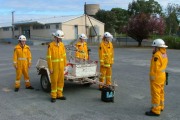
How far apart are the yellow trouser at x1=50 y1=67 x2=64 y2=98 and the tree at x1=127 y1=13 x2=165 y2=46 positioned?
2882cm

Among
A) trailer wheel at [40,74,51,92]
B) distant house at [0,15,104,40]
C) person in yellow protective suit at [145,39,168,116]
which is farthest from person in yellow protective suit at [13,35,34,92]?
distant house at [0,15,104,40]

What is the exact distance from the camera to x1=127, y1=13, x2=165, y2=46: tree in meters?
36.6

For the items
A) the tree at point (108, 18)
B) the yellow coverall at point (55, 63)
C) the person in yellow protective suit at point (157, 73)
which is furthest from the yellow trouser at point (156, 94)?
the tree at point (108, 18)

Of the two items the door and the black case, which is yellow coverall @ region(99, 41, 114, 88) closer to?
the black case

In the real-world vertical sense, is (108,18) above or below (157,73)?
above

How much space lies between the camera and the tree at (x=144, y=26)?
3659 cm

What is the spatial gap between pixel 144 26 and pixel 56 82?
29.1 metres

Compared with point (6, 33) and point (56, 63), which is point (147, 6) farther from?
point (56, 63)

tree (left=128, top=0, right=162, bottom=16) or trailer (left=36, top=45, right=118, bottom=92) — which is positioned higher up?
tree (left=128, top=0, right=162, bottom=16)

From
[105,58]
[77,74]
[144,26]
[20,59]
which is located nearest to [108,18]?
[144,26]

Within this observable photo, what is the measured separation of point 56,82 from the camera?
888cm

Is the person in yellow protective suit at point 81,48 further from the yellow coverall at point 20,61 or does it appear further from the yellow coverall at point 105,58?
the yellow coverall at point 20,61

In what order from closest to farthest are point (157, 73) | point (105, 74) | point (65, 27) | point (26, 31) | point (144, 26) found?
point (157, 73) < point (105, 74) < point (144, 26) < point (65, 27) < point (26, 31)

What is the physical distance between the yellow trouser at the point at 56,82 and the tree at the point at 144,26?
28823 mm
